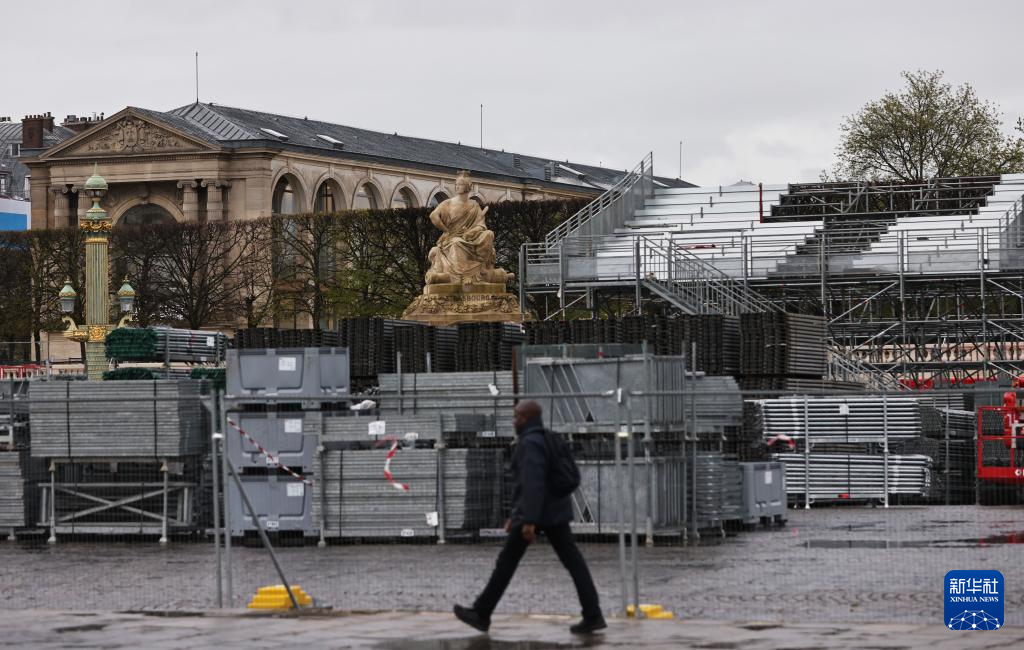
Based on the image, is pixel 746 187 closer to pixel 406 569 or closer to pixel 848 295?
pixel 848 295

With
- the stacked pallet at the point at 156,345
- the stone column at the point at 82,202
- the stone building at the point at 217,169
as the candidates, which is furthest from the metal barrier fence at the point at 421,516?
the stone column at the point at 82,202

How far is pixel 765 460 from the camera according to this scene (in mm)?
27531

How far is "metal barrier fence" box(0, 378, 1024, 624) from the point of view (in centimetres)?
1912

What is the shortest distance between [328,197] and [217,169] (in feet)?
24.1

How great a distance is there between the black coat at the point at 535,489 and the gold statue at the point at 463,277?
102ft

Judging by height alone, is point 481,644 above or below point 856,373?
below

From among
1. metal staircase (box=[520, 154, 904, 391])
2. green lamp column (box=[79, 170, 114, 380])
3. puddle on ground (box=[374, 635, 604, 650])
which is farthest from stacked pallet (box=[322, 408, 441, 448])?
green lamp column (box=[79, 170, 114, 380])

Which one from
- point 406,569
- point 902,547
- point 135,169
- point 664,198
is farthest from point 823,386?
point 135,169

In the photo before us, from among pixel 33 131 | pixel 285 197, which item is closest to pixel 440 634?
pixel 285 197

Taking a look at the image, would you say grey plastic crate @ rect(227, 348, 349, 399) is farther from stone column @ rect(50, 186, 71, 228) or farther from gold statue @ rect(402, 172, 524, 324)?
stone column @ rect(50, 186, 71, 228)

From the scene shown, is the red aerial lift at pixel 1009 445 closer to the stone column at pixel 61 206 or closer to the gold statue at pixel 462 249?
the gold statue at pixel 462 249

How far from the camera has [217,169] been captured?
105750mm

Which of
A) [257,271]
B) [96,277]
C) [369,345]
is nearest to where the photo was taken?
[369,345]

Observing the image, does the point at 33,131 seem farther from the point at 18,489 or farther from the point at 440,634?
the point at 440,634
